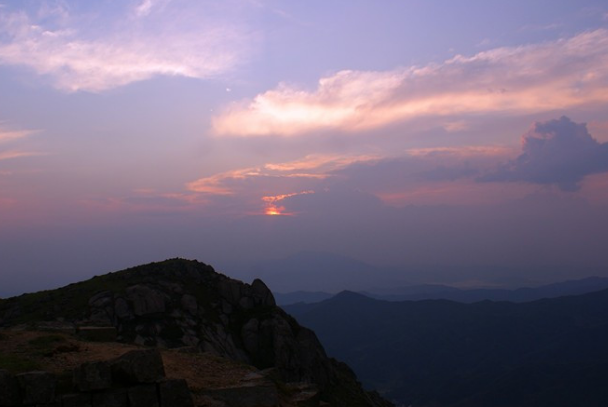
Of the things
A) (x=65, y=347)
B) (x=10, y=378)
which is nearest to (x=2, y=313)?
(x=65, y=347)

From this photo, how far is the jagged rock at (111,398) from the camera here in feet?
59.3

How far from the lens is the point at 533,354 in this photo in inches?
7126

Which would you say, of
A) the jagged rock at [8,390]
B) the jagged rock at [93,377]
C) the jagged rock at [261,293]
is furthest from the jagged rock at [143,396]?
the jagged rock at [261,293]

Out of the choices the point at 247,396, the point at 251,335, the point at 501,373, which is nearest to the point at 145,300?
the point at 251,335

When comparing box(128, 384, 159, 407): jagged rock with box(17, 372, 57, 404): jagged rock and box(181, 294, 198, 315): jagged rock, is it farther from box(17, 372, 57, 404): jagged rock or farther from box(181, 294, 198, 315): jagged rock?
box(181, 294, 198, 315): jagged rock

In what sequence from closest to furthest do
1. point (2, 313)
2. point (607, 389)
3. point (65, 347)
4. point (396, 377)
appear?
point (65, 347)
point (2, 313)
point (607, 389)
point (396, 377)

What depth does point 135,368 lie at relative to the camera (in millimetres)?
18375

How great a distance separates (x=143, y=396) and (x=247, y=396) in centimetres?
463

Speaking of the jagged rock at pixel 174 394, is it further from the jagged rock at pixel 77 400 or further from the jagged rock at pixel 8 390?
the jagged rock at pixel 8 390

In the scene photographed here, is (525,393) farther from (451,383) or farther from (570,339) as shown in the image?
(570,339)

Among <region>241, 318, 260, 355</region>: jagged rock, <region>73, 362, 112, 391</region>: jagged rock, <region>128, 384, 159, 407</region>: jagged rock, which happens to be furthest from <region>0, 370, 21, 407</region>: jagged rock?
<region>241, 318, 260, 355</region>: jagged rock

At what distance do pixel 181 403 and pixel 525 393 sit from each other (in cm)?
13616

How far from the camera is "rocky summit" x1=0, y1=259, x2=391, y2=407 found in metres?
47.2

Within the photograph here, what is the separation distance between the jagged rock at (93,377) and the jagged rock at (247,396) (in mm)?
4379
